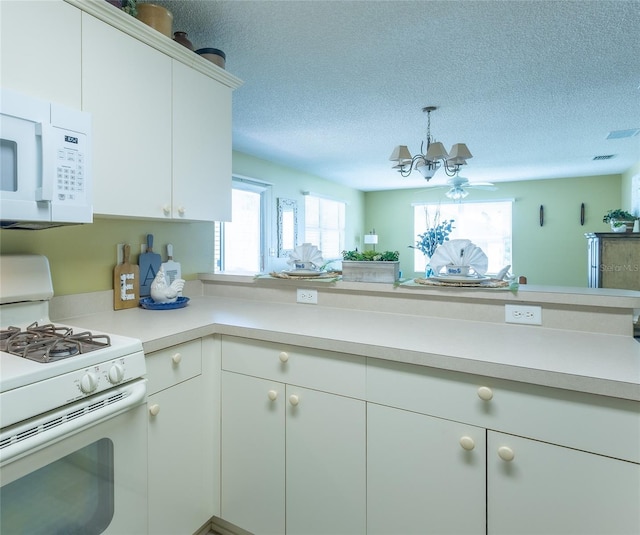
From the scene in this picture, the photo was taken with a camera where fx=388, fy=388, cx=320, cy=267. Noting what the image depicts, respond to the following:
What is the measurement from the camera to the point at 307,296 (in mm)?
2041

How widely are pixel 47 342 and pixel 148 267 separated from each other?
956 millimetres

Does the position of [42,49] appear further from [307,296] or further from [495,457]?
[495,457]

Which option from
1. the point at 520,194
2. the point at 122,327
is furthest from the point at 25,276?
the point at 520,194

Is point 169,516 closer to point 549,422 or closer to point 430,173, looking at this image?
point 549,422

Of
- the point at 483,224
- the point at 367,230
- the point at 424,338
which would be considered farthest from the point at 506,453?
the point at 367,230

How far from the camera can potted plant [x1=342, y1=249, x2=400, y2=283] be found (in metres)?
1.85

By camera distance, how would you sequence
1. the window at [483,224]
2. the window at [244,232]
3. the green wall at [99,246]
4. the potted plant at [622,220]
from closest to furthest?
the green wall at [99,246], the window at [244,232], the potted plant at [622,220], the window at [483,224]

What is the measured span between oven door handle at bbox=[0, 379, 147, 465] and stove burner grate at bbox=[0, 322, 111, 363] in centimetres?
14

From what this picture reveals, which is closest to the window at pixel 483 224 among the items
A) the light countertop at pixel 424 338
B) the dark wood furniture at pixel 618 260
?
the dark wood furniture at pixel 618 260

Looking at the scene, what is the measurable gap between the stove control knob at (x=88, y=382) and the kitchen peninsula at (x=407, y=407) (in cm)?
28

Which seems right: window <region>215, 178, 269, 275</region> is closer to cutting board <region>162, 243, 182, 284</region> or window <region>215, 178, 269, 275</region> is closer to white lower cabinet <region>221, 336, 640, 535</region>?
cutting board <region>162, 243, 182, 284</region>

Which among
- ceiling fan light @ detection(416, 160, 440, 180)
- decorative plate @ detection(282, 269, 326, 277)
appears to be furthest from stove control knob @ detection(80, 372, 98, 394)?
ceiling fan light @ detection(416, 160, 440, 180)

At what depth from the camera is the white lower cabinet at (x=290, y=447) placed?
1326mm

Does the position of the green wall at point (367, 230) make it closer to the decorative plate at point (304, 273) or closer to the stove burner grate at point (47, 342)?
the stove burner grate at point (47, 342)
